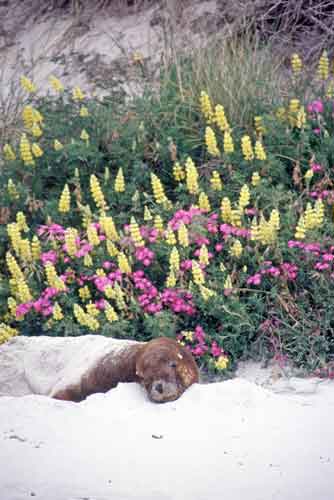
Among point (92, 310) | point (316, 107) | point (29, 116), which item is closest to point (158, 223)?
point (92, 310)

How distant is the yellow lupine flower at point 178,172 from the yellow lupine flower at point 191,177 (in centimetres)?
23

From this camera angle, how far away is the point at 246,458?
3.61 meters

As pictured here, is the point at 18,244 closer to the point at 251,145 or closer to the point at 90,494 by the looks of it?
the point at 251,145

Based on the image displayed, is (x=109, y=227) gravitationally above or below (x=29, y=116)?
below

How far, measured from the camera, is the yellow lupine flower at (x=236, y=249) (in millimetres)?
5152

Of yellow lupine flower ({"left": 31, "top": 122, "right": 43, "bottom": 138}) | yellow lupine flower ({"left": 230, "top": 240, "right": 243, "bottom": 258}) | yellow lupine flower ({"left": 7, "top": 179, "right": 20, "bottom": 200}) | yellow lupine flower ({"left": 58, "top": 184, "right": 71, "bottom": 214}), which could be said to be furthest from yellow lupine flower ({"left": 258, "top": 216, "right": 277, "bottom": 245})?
yellow lupine flower ({"left": 31, "top": 122, "right": 43, "bottom": 138})

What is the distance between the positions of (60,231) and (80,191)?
471mm

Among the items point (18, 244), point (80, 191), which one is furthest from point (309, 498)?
point (80, 191)

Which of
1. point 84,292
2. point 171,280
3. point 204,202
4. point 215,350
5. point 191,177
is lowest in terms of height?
point 215,350

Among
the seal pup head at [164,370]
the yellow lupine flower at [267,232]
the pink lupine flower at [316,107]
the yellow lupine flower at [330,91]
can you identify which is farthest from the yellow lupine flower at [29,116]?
the seal pup head at [164,370]

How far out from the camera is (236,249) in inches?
203

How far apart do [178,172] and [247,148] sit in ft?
1.63

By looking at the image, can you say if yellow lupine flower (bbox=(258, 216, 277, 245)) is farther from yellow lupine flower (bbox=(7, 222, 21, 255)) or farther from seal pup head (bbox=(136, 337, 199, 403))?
yellow lupine flower (bbox=(7, 222, 21, 255))

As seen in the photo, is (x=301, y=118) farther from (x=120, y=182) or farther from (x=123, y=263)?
(x=123, y=263)
